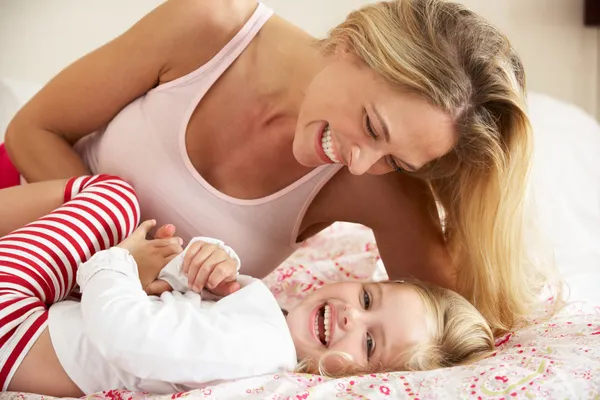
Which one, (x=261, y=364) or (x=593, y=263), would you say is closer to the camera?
(x=261, y=364)

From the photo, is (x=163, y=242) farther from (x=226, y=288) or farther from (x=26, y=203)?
(x=26, y=203)

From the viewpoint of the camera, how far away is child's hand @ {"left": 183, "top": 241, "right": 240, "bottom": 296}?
1.29 meters

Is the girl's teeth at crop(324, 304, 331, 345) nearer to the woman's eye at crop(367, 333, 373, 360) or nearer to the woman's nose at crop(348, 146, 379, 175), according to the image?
the woman's eye at crop(367, 333, 373, 360)

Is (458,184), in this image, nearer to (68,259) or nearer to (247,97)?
(247,97)

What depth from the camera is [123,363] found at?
42.8 inches

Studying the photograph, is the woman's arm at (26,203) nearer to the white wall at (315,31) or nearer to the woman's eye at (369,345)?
the woman's eye at (369,345)

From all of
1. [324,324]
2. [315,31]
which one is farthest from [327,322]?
[315,31]

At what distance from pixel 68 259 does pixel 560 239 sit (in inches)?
53.8

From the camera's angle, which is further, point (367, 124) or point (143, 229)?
point (143, 229)

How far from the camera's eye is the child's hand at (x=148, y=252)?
1354 millimetres

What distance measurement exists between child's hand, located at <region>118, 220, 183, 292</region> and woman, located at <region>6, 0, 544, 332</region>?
176 mm

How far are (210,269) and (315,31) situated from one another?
179 cm

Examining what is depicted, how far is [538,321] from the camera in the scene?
4.87ft

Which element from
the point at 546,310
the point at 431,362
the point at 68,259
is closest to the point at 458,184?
the point at 546,310
